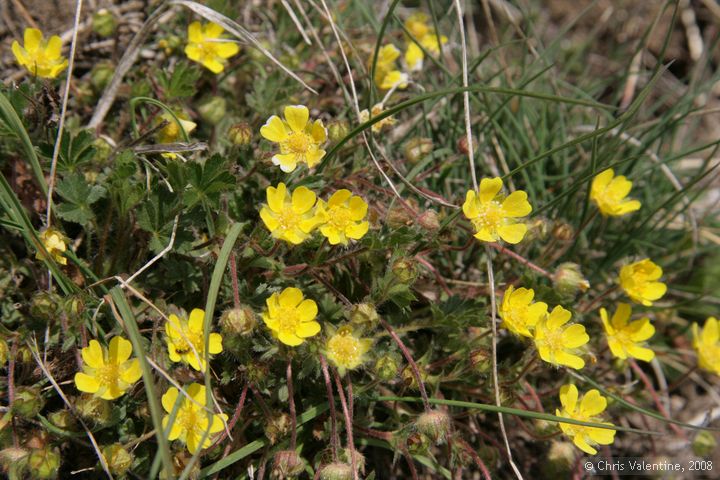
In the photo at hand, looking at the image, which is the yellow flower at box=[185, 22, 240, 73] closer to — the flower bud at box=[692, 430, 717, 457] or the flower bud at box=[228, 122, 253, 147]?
the flower bud at box=[228, 122, 253, 147]

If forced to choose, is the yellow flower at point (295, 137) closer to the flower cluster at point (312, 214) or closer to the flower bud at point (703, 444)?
the flower cluster at point (312, 214)

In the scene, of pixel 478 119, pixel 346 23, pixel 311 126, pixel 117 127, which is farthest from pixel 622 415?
pixel 117 127

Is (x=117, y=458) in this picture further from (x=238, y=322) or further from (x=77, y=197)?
(x=77, y=197)

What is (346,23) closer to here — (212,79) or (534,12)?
(212,79)

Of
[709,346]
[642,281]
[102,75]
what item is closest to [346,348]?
[642,281]

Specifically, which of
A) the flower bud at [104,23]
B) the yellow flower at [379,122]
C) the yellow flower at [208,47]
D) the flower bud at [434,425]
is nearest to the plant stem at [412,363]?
the flower bud at [434,425]
